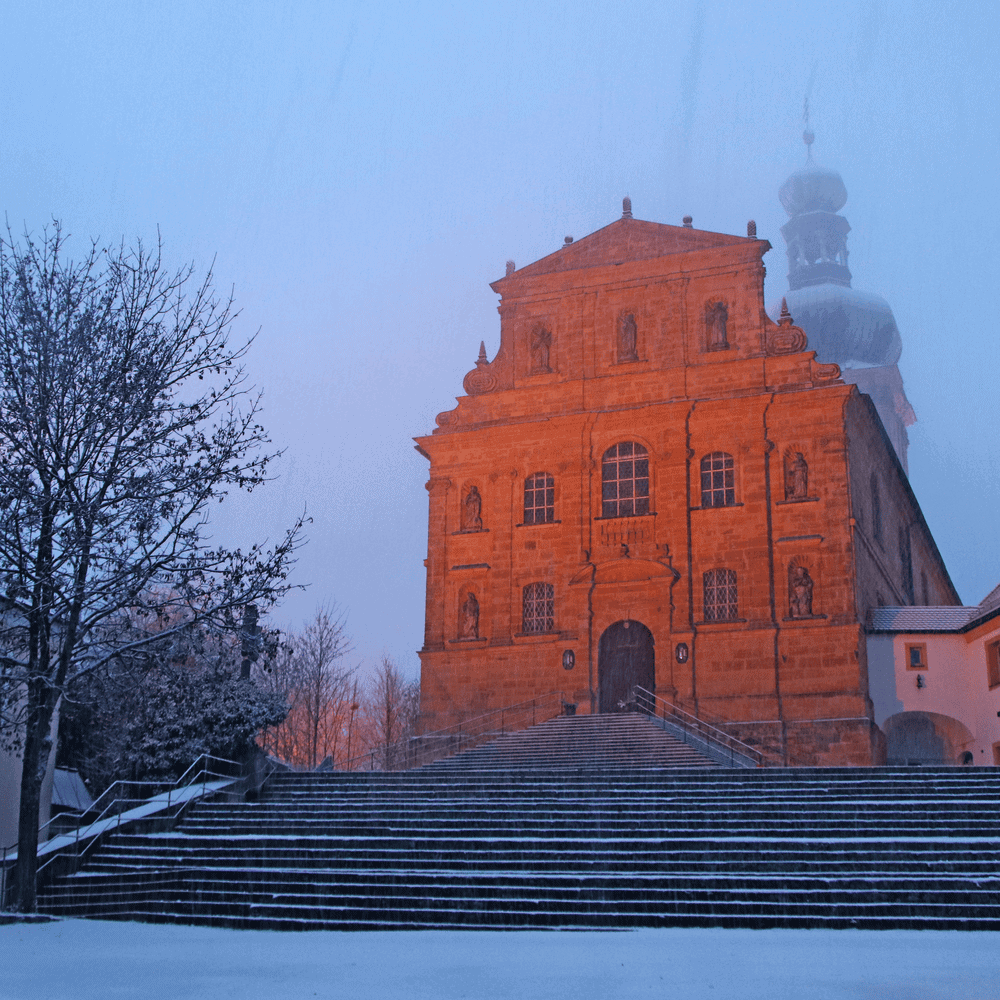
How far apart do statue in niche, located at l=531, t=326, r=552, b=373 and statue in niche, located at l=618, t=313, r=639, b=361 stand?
2.12m

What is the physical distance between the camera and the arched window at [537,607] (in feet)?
107

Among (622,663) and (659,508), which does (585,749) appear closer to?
(622,663)

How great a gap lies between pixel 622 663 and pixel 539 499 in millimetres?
5175

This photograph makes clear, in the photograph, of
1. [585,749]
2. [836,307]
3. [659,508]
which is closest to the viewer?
[585,749]

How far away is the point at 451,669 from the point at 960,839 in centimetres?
1976

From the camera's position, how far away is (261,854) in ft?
53.0

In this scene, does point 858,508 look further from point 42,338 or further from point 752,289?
point 42,338

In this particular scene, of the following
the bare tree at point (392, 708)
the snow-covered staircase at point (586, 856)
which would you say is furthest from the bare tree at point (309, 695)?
the snow-covered staircase at point (586, 856)

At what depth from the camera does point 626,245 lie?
3481cm

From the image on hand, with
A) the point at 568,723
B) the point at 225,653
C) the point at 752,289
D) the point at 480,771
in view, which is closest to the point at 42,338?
the point at 225,653

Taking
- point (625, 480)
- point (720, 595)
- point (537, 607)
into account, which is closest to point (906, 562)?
point (720, 595)

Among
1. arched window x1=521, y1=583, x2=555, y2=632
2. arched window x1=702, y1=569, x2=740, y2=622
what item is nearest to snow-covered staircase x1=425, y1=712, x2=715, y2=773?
arched window x1=702, y1=569, x2=740, y2=622

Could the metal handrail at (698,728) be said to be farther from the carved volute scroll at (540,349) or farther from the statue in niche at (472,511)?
the carved volute scroll at (540,349)

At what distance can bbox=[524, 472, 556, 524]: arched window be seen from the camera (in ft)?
110
